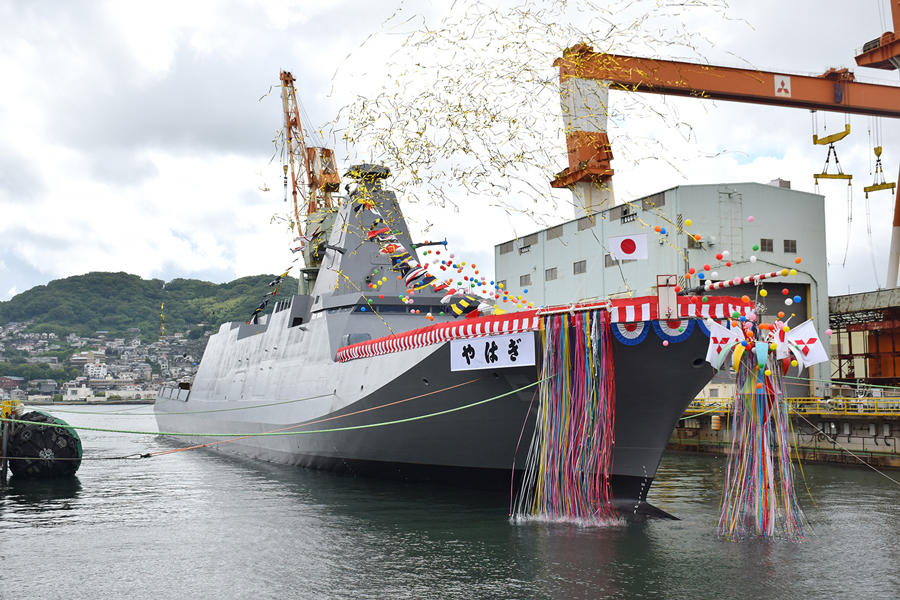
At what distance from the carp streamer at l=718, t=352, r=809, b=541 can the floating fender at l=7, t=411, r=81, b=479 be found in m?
13.9

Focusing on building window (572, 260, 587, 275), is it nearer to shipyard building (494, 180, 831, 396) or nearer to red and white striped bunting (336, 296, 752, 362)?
shipyard building (494, 180, 831, 396)

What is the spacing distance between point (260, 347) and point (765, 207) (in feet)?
63.9

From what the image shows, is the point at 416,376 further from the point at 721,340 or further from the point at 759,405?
the point at 759,405

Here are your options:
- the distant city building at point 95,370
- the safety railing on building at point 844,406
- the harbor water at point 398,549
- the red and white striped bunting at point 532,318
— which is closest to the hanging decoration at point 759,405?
the red and white striped bunting at point 532,318

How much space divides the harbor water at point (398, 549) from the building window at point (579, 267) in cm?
1772

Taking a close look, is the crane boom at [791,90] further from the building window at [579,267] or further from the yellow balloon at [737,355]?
the yellow balloon at [737,355]

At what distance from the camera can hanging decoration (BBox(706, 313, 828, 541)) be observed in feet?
32.9

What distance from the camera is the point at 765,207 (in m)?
29.9

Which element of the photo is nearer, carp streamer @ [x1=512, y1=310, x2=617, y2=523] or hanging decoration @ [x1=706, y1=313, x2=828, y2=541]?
hanging decoration @ [x1=706, y1=313, x2=828, y2=541]

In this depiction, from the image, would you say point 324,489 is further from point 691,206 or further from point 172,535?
point 691,206

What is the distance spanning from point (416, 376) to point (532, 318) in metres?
3.06

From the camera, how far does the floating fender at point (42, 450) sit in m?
16.8

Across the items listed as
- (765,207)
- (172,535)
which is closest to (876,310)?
(765,207)

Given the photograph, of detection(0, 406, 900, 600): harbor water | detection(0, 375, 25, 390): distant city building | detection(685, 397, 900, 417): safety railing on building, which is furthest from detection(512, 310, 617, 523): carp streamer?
detection(0, 375, 25, 390): distant city building
